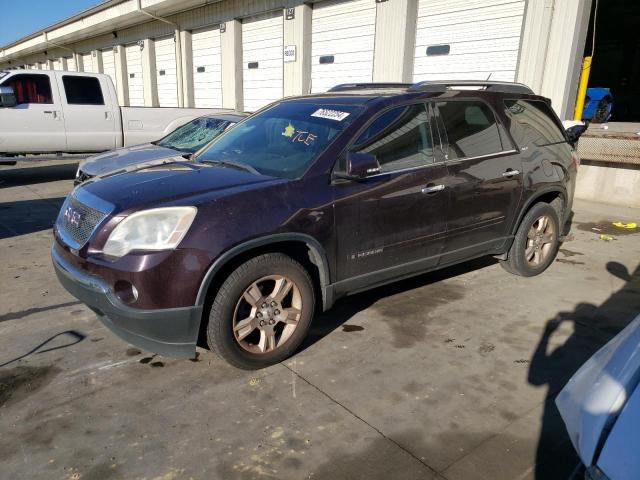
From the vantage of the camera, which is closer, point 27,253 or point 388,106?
point 388,106

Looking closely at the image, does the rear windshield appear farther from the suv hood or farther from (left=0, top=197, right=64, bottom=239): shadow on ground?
(left=0, top=197, right=64, bottom=239): shadow on ground

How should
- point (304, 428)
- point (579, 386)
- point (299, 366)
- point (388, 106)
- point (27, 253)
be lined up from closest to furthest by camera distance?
point (579, 386) < point (304, 428) < point (299, 366) < point (388, 106) < point (27, 253)

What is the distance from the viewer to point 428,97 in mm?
3943

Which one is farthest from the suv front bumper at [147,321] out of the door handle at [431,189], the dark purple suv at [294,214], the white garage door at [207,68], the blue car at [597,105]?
the blue car at [597,105]

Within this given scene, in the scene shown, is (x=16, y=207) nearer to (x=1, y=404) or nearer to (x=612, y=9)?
(x=1, y=404)

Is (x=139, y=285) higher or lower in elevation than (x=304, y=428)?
higher

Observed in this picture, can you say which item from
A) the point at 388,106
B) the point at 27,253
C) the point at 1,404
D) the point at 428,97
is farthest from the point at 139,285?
the point at 27,253

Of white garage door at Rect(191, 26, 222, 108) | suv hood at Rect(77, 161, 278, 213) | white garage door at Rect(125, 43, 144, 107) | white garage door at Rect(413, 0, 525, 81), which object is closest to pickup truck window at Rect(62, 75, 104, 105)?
white garage door at Rect(413, 0, 525, 81)

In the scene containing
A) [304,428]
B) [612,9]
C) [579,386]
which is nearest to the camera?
[579,386]

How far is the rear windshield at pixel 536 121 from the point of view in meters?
4.71

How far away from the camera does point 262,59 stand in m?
15.1

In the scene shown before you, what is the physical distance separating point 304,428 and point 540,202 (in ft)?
11.4

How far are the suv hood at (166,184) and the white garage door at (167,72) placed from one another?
17.4 m

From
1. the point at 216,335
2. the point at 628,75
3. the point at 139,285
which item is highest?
the point at 628,75
